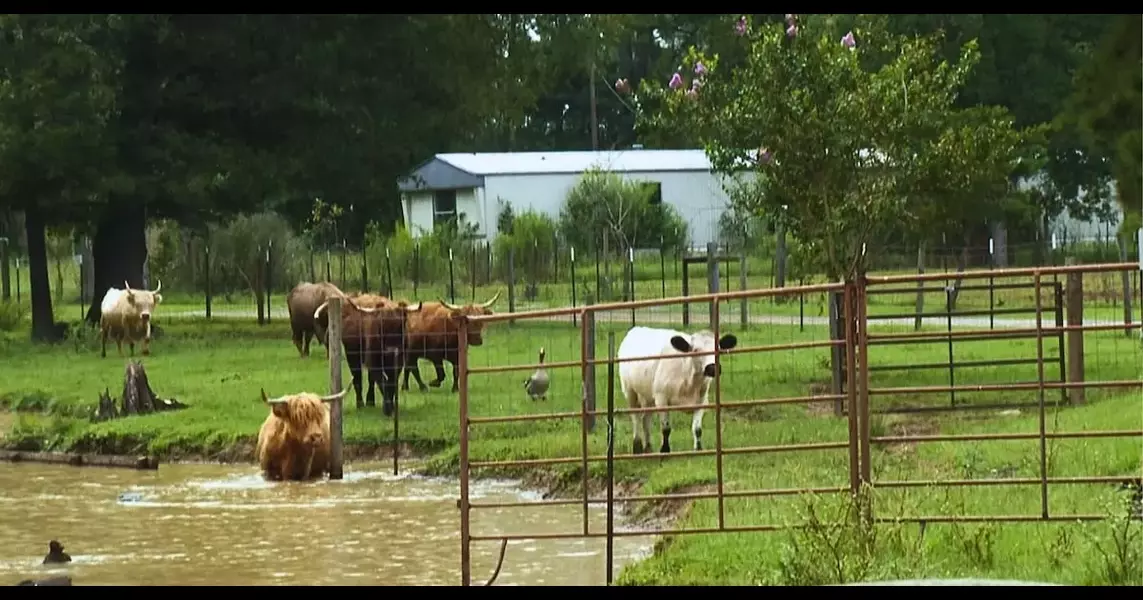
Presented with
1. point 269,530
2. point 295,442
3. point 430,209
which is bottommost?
point 269,530

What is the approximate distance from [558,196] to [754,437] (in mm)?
37190

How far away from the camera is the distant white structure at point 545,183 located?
53.9 meters

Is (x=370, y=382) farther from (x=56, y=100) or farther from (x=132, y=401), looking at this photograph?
(x=56, y=100)

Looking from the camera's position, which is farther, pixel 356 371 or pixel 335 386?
pixel 356 371

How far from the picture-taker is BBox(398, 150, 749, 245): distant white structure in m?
53.9

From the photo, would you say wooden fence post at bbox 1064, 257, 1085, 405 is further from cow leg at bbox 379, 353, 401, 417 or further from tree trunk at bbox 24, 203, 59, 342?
tree trunk at bbox 24, 203, 59, 342

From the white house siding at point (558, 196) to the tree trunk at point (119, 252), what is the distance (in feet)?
60.1

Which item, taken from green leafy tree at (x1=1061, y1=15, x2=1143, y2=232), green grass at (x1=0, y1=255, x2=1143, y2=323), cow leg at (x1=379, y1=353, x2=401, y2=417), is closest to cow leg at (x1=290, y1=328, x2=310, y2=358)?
green grass at (x1=0, y1=255, x2=1143, y2=323)

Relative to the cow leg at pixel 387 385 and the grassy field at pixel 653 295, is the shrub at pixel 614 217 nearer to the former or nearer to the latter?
the grassy field at pixel 653 295

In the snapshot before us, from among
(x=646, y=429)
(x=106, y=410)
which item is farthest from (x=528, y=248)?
(x=646, y=429)

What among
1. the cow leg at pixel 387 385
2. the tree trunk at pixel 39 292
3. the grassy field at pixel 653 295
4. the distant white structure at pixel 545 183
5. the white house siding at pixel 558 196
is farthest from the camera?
the distant white structure at pixel 545 183

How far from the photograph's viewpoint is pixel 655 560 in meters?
12.1

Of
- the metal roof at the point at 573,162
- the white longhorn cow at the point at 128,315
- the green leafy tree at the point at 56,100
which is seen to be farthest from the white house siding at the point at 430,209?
the white longhorn cow at the point at 128,315

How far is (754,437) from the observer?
677 inches
